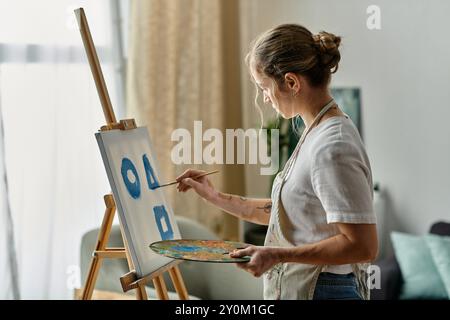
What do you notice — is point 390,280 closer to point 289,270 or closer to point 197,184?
→ point 197,184

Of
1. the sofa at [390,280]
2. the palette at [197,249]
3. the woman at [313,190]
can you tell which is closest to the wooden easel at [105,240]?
the palette at [197,249]

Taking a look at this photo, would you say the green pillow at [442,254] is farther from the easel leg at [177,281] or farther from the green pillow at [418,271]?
the easel leg at [177,281]

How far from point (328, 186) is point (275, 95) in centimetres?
26

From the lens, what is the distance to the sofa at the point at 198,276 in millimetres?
2652

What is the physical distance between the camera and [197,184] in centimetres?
185

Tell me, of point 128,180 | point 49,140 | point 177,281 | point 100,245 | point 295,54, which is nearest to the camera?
point 295,54

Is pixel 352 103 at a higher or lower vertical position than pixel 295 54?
lower

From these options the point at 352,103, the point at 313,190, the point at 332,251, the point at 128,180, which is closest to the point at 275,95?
the point at 313,190

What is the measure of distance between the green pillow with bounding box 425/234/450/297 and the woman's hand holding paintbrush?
4.69 feet

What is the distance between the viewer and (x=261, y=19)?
3.88 metres

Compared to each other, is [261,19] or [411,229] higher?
[261,19]
